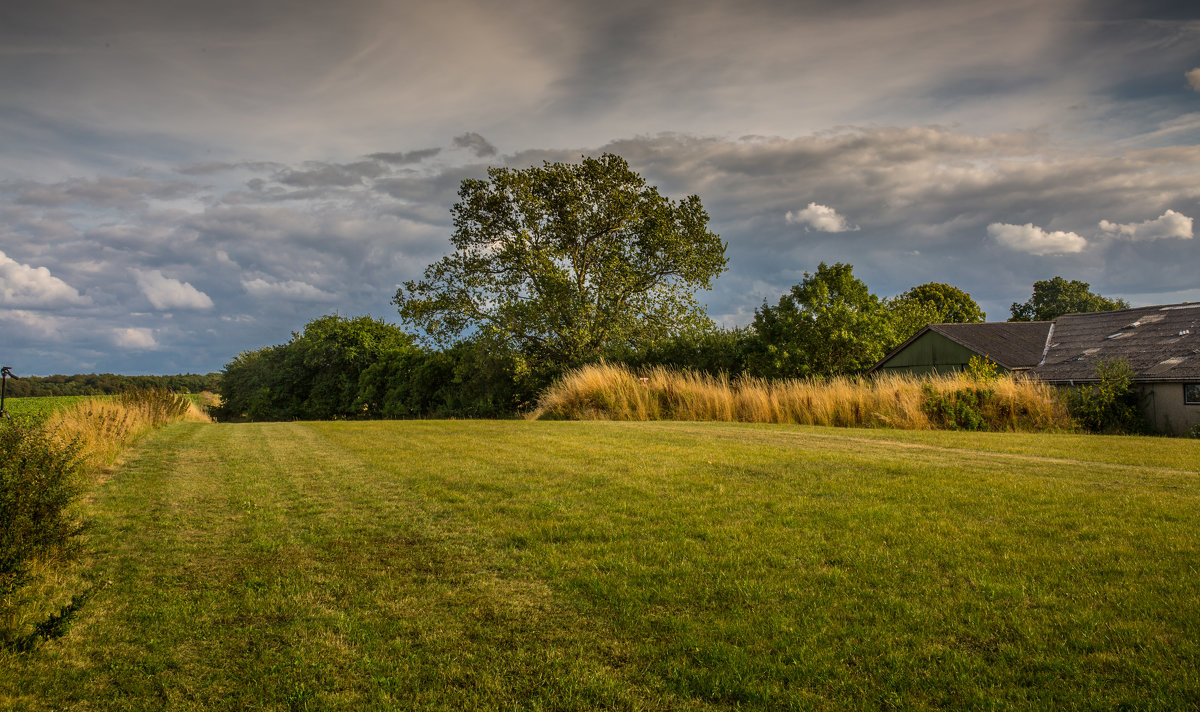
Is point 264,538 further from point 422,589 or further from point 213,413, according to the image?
point 213,413

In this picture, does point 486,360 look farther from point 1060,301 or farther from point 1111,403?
point 1060,301

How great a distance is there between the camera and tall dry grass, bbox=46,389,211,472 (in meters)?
9.59

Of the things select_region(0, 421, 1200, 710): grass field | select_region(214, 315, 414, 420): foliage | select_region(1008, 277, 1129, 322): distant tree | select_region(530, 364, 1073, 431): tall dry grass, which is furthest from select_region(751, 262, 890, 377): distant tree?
select_region(1008, 277, 1129, 322): distant tree

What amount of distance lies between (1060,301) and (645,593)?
75231 millimetres

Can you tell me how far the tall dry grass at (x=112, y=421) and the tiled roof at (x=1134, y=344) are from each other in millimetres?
28260

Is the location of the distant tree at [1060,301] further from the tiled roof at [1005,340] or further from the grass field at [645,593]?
the grass field at [645,593]

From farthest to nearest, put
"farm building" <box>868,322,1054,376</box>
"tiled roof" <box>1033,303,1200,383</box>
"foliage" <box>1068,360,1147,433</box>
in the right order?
"farm building" <box>868,322,1054,376</box> < "tiled roof" <box>1033,303,1200,383</box> < "foliage" <box>1068,360,1147,433</box>

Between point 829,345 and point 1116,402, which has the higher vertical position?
point 829,345

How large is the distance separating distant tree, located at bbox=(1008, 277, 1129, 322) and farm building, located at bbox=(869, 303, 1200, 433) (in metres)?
38.4

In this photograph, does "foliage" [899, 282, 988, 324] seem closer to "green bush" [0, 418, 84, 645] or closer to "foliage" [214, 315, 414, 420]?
"foliage" [214, 315, 414, 420]

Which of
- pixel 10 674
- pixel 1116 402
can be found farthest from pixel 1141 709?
pixel 1116 402

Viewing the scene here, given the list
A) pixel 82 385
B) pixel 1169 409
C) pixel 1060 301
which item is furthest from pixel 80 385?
pixel 1060 301

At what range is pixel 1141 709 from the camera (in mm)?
2955

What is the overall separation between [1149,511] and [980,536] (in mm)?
1994
